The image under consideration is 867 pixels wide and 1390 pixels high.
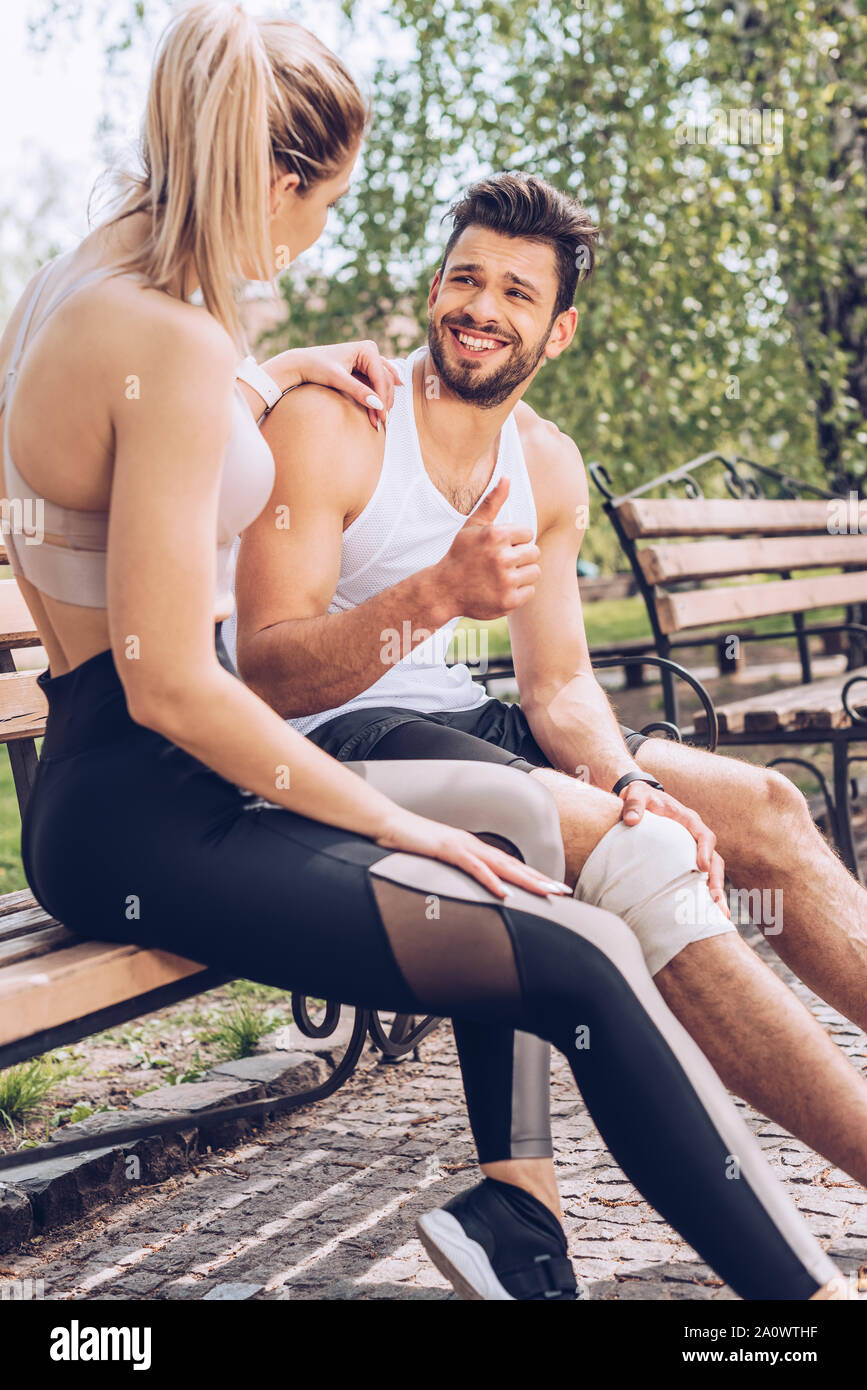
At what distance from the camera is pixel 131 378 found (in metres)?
1.70

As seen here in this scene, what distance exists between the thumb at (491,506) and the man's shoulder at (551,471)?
2.14 ft

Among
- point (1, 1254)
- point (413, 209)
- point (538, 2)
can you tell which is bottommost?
point (1, 1254)

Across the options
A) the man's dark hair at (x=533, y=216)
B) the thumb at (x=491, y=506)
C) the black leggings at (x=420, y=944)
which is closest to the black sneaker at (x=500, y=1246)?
the black leggings at (x=420, y=944)

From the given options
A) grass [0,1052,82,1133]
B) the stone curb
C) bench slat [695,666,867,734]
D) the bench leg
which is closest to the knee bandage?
the stone curb

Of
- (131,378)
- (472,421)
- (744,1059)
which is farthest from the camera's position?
(472,421)

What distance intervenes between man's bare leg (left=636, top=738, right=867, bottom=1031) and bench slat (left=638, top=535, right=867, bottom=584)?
1.77 metres

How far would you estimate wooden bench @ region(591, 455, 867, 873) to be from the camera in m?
4.21

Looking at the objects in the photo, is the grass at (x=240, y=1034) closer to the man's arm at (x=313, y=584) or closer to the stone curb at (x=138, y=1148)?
the stone curb at (x=138, y=1148)

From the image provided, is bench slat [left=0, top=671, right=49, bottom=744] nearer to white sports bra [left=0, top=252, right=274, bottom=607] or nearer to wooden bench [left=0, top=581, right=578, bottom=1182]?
wooden bench [left=0, top=581, right=578, bottom=1182]

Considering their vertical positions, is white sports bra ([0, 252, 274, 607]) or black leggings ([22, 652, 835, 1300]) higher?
white sports bra ([0, 252, 274, 607])

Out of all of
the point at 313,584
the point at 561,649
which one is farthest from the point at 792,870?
the point at 313,584
